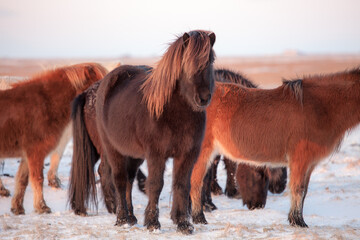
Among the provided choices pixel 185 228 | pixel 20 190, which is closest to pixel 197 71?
pixel 185 228

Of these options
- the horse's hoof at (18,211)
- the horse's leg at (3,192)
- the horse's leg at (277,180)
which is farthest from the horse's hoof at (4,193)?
the horse's leg at (277,180)

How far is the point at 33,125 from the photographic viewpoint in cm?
623

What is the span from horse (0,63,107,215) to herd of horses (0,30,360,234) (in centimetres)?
1

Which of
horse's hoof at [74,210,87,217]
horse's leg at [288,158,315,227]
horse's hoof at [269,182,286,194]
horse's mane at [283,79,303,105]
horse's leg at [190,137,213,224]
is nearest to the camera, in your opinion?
horse's leg at [288,158,315,227]

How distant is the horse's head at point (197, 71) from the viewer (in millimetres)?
3965

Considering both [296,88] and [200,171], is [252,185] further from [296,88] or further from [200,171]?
[296,88]

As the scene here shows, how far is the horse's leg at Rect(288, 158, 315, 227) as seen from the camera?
4929mm

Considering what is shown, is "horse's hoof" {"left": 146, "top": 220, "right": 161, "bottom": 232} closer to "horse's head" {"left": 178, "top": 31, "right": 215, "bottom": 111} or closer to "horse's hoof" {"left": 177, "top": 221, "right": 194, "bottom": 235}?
"horse's hoof" {"left": 177, "top": 221, "right": 194, "bottom": 235}

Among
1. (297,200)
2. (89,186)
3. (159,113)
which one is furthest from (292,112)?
(89,186)

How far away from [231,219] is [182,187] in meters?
1.35

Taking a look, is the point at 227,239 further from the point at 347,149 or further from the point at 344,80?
the point at 347,149

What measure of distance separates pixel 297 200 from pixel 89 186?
284 cm

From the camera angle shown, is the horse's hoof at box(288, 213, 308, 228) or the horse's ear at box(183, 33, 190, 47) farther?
the horse's hoof at box(288, 213, 308, 228)

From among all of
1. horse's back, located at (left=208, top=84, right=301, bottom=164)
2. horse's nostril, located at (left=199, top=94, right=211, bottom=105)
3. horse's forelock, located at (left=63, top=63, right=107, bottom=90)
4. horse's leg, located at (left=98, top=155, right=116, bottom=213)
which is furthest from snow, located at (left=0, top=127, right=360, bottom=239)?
horse's forelock, located at (left=63, top=63, right=107, bottom=90)
